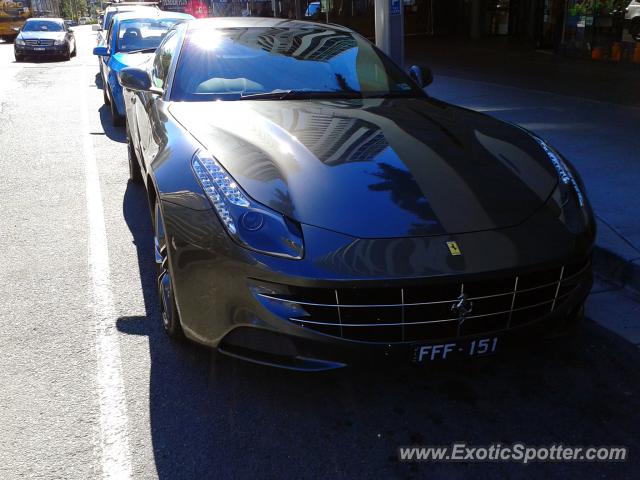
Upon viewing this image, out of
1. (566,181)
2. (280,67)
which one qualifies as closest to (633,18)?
(280,67)

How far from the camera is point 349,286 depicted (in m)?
2.42

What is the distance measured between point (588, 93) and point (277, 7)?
26.8 meters

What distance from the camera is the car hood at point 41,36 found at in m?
21.0

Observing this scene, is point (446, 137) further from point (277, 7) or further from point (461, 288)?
point (277, 7)

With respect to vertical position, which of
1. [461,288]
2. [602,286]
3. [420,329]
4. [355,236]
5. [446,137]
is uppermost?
[446,137]

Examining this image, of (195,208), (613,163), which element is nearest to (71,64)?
(613,163)

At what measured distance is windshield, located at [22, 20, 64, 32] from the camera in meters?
22.5

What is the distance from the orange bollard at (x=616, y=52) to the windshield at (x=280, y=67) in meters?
11.5

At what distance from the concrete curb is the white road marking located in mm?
2940

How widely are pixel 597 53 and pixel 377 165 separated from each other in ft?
45.0

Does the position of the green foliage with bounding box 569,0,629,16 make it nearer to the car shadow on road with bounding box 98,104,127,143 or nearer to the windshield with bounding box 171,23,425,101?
the car shadow on road with bounding box 98,104,127,143

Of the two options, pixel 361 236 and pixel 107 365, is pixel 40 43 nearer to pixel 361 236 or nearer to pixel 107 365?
pixel 107 365

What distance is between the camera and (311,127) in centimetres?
334

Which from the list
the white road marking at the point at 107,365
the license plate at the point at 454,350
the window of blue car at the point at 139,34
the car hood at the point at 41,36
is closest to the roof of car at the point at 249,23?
the white road marking at the point at 107,365
